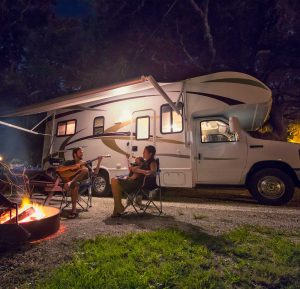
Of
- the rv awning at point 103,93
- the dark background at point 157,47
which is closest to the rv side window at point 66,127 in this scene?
the rv awning at point 103,93

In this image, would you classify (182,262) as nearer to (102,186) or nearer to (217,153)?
(217,153)

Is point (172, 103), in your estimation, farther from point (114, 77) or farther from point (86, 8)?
point (86, 8)

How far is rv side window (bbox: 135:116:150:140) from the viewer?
6.92m

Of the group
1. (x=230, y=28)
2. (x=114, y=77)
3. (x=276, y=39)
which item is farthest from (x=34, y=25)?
(x=276, y=39)

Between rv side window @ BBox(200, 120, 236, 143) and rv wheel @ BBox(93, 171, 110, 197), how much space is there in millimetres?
2937

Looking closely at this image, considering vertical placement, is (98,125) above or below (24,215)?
above

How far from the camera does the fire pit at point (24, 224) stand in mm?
2924

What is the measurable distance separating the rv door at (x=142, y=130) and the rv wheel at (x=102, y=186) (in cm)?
117

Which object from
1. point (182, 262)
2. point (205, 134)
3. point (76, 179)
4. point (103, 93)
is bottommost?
point (182, 262)

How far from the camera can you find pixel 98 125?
25.8 feet

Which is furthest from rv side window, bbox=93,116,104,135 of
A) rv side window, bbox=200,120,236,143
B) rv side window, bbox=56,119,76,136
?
rv side window, bbox=200,120,236,143

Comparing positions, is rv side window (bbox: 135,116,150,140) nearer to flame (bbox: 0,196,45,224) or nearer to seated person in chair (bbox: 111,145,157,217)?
seated person in chair (bbox: 111,145,157,217)

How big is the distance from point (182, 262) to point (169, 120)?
14.9ft

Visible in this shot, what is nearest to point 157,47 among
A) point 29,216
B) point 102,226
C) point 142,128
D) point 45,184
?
point 142,128
